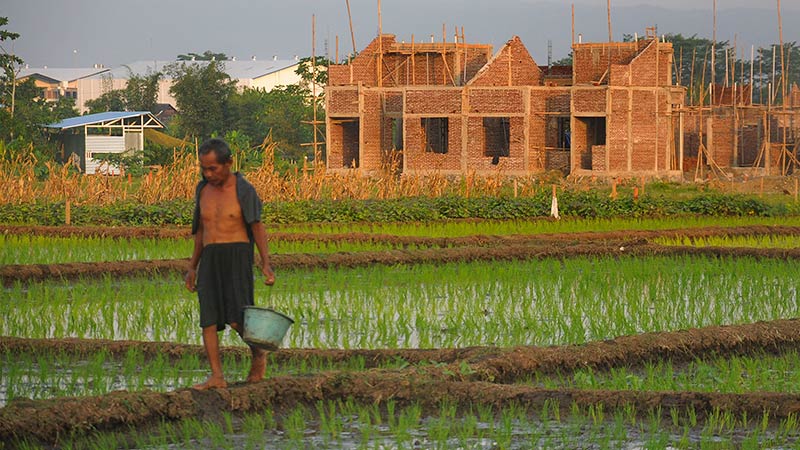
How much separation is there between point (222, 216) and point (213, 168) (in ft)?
0.85

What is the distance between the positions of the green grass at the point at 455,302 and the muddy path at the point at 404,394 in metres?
0.84

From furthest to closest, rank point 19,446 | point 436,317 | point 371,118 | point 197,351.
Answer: point 371,118 < point 436,317 < point 197,351 < point 19,446

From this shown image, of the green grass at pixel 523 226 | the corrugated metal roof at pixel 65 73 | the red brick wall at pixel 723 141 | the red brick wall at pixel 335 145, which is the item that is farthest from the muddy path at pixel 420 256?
the corrugated metal roof at pixel 65 73

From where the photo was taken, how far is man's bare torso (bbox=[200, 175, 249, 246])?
626cm

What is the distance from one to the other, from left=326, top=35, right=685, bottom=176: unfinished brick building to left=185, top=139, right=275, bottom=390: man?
22144 mm

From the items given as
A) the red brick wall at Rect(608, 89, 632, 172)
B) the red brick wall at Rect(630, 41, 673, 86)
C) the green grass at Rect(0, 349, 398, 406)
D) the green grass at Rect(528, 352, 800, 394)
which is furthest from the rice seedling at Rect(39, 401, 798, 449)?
the red brick wall at Rect(630, 41, 673, 86)

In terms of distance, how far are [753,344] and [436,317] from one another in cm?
252

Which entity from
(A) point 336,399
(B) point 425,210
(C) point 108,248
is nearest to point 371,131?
(B) point 425,210

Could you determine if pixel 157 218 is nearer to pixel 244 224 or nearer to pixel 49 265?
pixel 49 265

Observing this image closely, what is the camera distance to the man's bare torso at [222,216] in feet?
20.5

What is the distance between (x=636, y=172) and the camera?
28625 millimetres

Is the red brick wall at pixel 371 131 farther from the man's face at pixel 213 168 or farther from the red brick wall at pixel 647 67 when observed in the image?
the man's face at pixel 213 168

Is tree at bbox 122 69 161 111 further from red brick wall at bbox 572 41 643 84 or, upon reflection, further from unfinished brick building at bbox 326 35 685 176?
red brick wall at bbox 572 41 643 84

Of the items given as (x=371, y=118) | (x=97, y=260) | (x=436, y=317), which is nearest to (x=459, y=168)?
(x=371, y=118)
